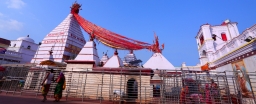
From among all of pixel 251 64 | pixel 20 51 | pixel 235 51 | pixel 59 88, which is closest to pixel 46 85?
pixel 59 88

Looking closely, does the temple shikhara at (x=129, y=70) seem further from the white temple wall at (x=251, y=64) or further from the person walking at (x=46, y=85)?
the person walking at (x=46, y=85)

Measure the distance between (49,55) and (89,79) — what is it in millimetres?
9337

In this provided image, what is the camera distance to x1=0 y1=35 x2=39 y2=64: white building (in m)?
23.1

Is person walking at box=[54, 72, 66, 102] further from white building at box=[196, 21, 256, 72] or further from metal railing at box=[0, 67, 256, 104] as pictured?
white building at box=[196, 21, 256, 72]

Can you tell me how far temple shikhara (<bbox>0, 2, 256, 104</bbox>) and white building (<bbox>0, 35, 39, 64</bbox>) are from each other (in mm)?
177

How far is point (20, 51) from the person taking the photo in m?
26.3

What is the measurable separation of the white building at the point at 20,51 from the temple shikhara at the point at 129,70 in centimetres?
18

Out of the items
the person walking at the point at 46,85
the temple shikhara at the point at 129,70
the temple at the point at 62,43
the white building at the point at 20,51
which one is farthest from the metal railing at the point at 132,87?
the white building at the point at 20,51

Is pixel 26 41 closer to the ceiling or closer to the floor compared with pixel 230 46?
closer to the ceiling

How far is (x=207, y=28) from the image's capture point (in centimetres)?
2364

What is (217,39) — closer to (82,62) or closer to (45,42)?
(82,62)

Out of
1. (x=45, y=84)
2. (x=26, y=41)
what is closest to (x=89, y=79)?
(x=45, y=84)

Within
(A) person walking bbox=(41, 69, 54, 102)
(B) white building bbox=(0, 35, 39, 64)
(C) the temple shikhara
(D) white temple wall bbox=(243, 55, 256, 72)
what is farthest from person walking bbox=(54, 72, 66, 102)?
(B) white building bbox=(0, 35, 39, 64)

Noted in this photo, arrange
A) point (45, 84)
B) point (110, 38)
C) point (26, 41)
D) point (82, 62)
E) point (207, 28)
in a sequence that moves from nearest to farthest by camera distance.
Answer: point (45, 84) < point (82, 62) < point (110, 38) < point (207, 28) < point (26, 41)
